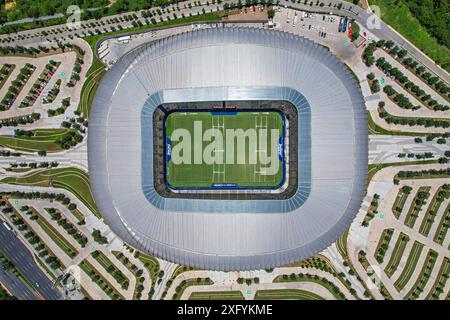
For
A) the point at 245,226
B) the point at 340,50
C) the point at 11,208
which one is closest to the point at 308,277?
the point at 245,226

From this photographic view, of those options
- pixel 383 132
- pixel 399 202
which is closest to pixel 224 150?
pixel 383 132

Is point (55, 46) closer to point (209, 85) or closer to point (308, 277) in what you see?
point (209, 85)

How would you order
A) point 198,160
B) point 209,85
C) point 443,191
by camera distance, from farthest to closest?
point 443,191
point 198,160
point 209,85

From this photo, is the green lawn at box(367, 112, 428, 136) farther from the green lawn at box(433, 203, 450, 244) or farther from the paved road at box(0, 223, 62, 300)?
the paved road at box(0, 223, 62, 300)

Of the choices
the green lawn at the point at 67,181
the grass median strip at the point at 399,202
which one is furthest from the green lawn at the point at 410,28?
the green lawn at the point at 67,181

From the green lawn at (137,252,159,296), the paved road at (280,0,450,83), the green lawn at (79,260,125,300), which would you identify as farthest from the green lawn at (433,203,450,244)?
the green lawn at (79,260,125,300)

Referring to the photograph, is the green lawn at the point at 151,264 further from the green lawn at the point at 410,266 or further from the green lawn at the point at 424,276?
the green lawn at the point at 424,276

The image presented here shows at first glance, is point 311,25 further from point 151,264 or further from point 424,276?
point 151,264

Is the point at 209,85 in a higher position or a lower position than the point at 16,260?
higher
